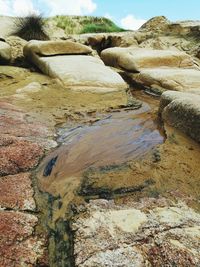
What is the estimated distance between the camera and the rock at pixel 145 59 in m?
6.65

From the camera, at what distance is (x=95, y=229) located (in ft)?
6.12

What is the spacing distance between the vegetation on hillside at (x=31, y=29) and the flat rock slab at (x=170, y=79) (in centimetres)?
406

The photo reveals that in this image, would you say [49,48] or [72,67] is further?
[49,48]

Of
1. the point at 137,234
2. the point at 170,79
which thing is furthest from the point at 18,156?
the point at 170,79

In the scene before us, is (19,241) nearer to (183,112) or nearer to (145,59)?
(183,112)

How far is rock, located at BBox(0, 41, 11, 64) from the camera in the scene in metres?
6.21

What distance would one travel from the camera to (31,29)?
912 cm

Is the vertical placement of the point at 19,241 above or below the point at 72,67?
below

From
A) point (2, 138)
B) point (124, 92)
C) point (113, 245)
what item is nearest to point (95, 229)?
point (113, 245)

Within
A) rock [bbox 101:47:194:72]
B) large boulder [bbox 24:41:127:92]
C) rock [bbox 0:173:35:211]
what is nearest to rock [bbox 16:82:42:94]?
large boulder [bbox 24:41:127:92]

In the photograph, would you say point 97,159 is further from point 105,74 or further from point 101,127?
point 105,74

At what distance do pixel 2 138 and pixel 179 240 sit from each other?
67.4 inches

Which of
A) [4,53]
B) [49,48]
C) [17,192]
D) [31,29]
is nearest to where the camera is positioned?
[17,192]

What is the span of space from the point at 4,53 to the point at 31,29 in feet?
10.4
